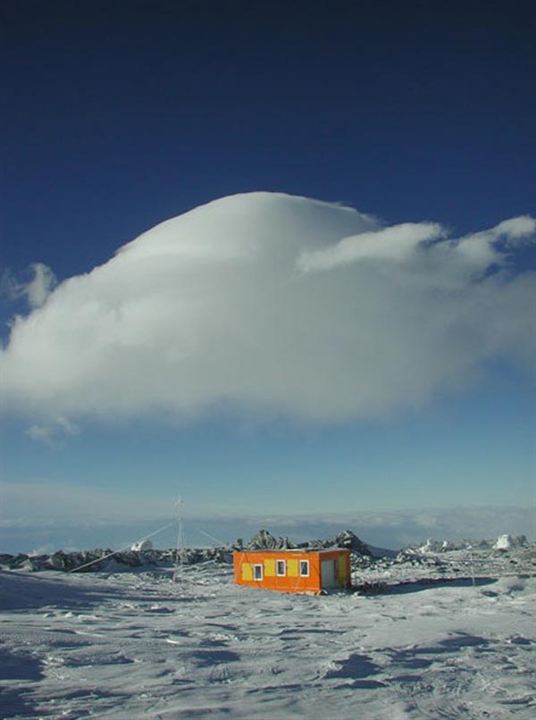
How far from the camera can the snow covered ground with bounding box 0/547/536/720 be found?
11141 millimetres

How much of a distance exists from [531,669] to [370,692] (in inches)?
189

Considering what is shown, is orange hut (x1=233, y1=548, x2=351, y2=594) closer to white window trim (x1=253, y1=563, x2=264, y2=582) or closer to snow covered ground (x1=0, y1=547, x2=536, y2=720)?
white window trim (x1=253, y1=563, x2=264, y2=582)

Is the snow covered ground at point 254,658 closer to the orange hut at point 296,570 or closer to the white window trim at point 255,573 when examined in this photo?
the orange hut at point 296,570

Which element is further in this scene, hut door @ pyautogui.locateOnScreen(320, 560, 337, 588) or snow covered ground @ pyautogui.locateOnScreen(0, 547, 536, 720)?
hut door @ pyautogui.locateOnScreen(320, 560, 337, 588)

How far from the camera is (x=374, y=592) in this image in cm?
3606

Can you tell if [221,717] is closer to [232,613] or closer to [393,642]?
[393,642]

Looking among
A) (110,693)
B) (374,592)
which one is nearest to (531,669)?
(110,693)

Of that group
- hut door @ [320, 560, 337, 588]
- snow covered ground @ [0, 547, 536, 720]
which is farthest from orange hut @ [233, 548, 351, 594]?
snow covered ground @ [0, 547, 536, 720]

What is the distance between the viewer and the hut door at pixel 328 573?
37.4 metres

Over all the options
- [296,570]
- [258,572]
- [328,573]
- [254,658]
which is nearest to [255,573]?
[258,572]

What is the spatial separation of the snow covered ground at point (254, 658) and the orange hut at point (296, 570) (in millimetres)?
7995

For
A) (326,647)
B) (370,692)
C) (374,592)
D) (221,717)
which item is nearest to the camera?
(221,717)

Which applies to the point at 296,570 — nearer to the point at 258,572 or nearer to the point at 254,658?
the point at 258,572

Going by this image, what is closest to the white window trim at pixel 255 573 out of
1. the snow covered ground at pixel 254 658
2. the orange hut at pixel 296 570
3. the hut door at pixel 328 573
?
the orange hut at pixel 296 570
